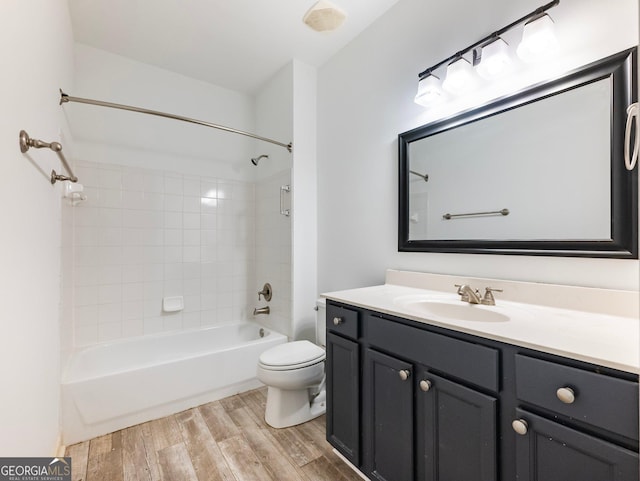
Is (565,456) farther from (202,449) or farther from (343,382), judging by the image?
(202,449)

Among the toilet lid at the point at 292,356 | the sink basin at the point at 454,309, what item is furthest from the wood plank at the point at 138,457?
the sink basin at the point at 454,309

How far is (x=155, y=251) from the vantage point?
101 inches

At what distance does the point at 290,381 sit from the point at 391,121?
5.62 ft

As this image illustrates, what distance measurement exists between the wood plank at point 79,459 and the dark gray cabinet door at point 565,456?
1898mm

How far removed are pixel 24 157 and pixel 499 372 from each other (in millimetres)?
1705

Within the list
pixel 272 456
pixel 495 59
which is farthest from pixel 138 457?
pixel 495 59

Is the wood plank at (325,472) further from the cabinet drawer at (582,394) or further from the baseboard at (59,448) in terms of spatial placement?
the baseboard at (59,448)

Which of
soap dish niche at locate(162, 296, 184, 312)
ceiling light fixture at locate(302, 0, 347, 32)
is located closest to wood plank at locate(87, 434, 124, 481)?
soap dish niche at locate(162, 296, 184, 312)

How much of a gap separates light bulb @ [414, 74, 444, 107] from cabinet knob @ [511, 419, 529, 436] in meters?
1.47

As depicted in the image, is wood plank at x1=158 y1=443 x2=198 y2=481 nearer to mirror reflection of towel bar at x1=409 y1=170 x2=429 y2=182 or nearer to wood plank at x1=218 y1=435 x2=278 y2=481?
wood plank at x1=218 y1=435 x2=278 y2=481

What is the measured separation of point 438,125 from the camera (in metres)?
1.60

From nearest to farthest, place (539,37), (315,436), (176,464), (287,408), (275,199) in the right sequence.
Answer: (539,37), (176,464), (315,436), (287,408), (275,199)

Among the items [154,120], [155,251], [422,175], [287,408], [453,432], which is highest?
[154,120]

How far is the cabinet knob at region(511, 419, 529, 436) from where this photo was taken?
81cm
